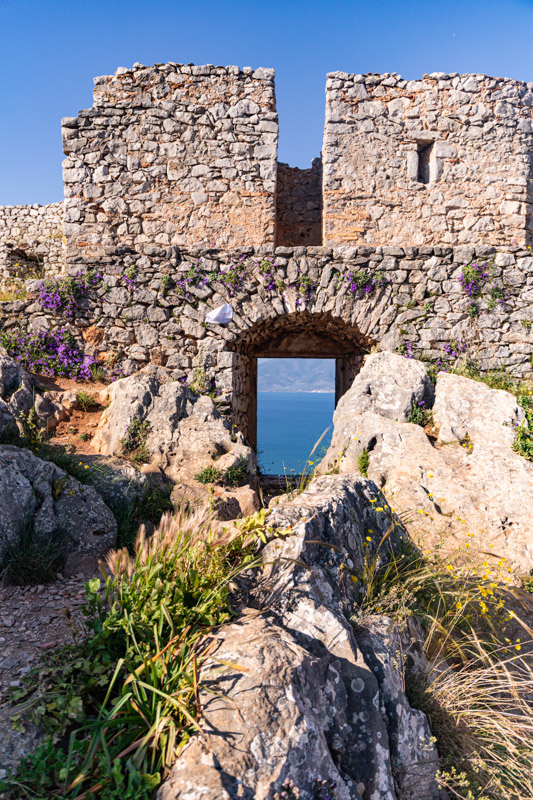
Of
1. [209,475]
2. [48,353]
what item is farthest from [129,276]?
[209,475]

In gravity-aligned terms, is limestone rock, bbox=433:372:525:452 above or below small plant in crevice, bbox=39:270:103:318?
below

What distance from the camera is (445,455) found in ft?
18.9

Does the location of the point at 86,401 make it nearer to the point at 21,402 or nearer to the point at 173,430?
the point at 21,402

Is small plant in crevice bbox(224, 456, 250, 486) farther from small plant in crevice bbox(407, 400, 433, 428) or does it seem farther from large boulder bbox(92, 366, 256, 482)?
small plant in crevice bbox(407, 400, 433, 428)

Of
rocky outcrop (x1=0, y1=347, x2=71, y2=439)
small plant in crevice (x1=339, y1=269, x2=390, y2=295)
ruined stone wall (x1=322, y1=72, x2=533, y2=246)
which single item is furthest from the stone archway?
rocky outcrop (x1=0, y1=347, x2=71, y2=439)

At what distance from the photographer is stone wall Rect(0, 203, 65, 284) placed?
42.5 ft

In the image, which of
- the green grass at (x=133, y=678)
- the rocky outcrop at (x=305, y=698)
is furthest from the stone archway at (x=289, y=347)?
the green grass at (x=133, y=678)

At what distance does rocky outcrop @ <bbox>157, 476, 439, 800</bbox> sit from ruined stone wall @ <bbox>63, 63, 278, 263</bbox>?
7213mm

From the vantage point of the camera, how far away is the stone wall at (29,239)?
1295 cm

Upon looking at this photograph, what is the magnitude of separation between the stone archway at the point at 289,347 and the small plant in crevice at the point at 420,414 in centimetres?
199

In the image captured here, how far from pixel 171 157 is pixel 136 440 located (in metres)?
5.60

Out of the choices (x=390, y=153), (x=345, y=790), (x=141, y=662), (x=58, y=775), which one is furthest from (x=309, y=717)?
(x=390, y=153)

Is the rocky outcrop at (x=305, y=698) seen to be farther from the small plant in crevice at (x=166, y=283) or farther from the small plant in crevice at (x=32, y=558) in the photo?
the small plant in crevice at (x=166, y=283)

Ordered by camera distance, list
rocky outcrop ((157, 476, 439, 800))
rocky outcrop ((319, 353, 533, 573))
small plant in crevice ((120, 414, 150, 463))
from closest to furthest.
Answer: rocky outcrop ((157, 476, 439, 800)) → rocky outcrop ((319, 353, 533, 573)) → small plant in crevice ((120, 414, 150, 463))
